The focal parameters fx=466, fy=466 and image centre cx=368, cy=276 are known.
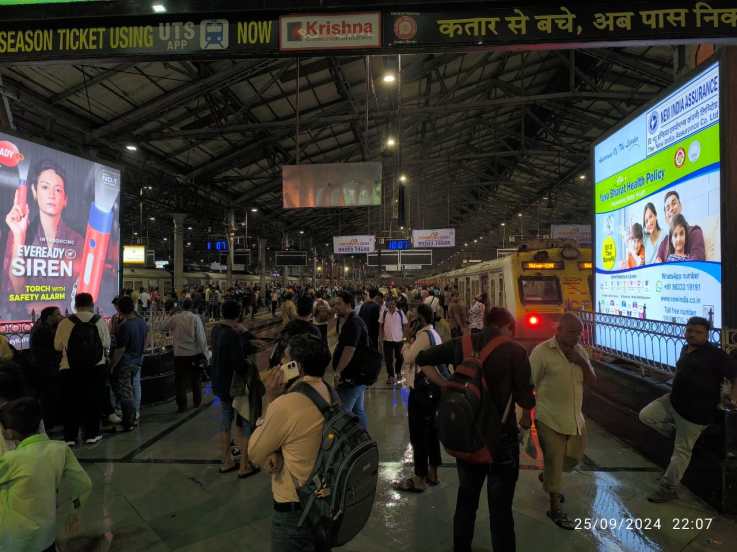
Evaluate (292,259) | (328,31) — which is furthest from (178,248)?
(328,31)

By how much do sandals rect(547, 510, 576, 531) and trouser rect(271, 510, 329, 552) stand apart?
2.29 meters

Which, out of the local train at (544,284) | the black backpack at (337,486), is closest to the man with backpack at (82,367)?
the black backpack at (337,486)

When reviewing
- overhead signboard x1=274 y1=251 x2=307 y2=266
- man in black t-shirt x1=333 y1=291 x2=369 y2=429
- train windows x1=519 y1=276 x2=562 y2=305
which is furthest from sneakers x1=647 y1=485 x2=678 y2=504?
overhead signboard x1=274 y1=251 x2=307 y2=266

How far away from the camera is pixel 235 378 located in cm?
434

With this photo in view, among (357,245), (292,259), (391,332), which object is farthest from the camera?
(292,259)

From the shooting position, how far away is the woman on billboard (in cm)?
636

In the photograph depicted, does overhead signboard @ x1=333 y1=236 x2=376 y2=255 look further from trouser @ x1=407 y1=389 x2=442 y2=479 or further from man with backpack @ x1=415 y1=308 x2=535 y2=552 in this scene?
man with backpack @ x1=415 y1=308 x2=535 y2=552

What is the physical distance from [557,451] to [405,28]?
10.8 ft

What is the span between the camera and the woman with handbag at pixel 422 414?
3904 mm

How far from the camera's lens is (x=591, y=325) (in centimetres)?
702

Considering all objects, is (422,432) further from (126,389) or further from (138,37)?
(126,389)

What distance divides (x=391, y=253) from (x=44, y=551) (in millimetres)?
19988

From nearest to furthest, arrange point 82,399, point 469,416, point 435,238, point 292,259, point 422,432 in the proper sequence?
point 469,416 → point 422,432 → point 82,399 → point 435,238 → point 292,259
